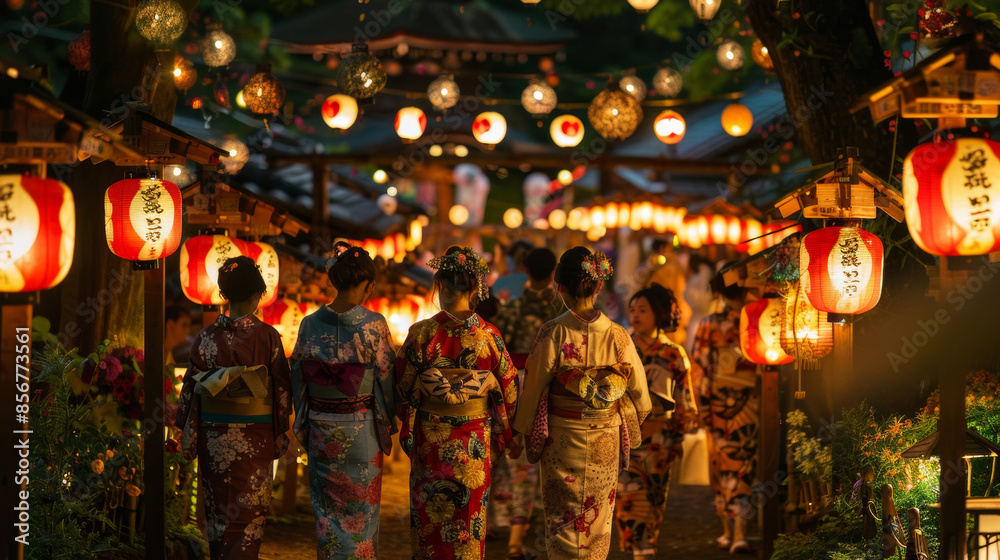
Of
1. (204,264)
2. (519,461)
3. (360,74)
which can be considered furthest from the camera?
(360,74)

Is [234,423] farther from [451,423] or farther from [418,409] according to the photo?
[451,423]

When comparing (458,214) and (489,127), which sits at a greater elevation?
(489,127)

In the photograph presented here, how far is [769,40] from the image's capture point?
327 inches

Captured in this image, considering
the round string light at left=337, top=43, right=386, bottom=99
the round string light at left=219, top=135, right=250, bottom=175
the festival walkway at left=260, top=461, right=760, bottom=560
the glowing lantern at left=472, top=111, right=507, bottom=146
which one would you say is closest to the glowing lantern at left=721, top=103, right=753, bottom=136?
the glowing lantern at left=472, top=111, right=507, bottom=146

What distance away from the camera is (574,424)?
6.20 m

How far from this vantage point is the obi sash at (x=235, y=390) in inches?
232

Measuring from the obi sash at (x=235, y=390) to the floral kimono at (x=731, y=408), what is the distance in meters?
4.34

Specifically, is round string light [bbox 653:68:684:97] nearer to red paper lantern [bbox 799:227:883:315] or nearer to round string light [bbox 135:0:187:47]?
round string light [bbox 135:0:187:47]

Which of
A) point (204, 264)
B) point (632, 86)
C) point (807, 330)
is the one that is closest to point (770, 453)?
point (807, 330)

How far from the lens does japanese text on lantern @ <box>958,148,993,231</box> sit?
15.9ft

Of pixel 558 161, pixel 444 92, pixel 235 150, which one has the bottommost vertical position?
pixel 235 150

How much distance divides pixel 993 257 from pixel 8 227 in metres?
5.35

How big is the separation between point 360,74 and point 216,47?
2254mm

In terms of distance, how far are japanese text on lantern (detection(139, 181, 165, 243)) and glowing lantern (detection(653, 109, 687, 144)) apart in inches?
378
